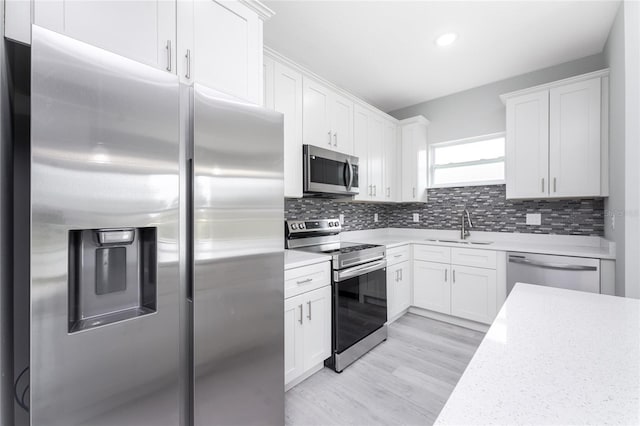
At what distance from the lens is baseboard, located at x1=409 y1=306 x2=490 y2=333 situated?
284cm

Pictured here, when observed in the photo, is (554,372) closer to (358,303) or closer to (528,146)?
(358,303)

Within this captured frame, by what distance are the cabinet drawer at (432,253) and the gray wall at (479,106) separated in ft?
4.92

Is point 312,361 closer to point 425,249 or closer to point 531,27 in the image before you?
point 425,249

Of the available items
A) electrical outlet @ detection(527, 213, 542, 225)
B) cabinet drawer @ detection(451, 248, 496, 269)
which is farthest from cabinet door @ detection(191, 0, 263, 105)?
electrical outlet @ detection(527, 213, 542, 225)

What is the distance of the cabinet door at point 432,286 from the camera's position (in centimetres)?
303

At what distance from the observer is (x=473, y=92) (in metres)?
3.38

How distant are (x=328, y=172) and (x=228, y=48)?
4.27ft

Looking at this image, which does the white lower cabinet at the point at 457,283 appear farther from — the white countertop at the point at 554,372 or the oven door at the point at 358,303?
the white countertop at the point at 554,372

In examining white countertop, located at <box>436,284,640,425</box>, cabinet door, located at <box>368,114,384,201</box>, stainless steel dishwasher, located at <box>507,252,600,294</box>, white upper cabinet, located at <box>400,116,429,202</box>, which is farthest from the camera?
white upper cabinet, located at <box>400,116,429,202</box>

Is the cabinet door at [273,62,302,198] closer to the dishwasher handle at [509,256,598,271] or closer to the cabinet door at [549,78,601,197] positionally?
the dishwasher handle at [509,256,598,271]

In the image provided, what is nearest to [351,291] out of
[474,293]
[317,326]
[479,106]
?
[317,326]

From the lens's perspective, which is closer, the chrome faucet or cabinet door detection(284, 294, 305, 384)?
cabinet door detection(284, 294, 305, 384)

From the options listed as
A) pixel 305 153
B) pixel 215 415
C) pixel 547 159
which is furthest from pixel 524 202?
pixel 215 415

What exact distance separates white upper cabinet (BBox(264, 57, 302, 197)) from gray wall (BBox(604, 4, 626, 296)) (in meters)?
2.27
